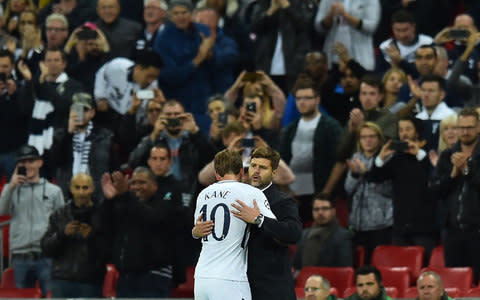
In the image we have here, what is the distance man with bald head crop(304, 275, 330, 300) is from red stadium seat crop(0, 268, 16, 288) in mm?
3882

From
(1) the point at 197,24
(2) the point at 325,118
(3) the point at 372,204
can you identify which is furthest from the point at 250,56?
(3) the point at 372,204

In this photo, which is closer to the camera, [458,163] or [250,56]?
[458,163]

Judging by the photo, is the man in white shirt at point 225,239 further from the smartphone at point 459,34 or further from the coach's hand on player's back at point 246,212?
the smartphone at point 459,34

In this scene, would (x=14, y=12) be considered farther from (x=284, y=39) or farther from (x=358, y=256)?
(x=358, y=256)

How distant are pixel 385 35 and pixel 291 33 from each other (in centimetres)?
211

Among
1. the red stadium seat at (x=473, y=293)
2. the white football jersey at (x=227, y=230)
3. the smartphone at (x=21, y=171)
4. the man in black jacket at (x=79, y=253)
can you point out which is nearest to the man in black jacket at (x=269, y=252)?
the white football jersey at (x=227, y=230)

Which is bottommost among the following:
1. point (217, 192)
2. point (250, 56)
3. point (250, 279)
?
point (250, 279)

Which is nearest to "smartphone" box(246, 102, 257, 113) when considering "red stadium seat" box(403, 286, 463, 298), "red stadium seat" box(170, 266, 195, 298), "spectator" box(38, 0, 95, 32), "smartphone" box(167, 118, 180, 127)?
"smartphone" box(167, 118, 180, 127)

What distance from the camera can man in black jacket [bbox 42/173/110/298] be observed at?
13922 mm

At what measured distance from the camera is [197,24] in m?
16.7

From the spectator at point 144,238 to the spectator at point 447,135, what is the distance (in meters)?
2.92

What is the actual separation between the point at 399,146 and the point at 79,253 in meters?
3.74

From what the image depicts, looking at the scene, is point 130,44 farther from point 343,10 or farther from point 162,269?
point 162,269

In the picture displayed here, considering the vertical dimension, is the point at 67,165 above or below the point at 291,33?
below
